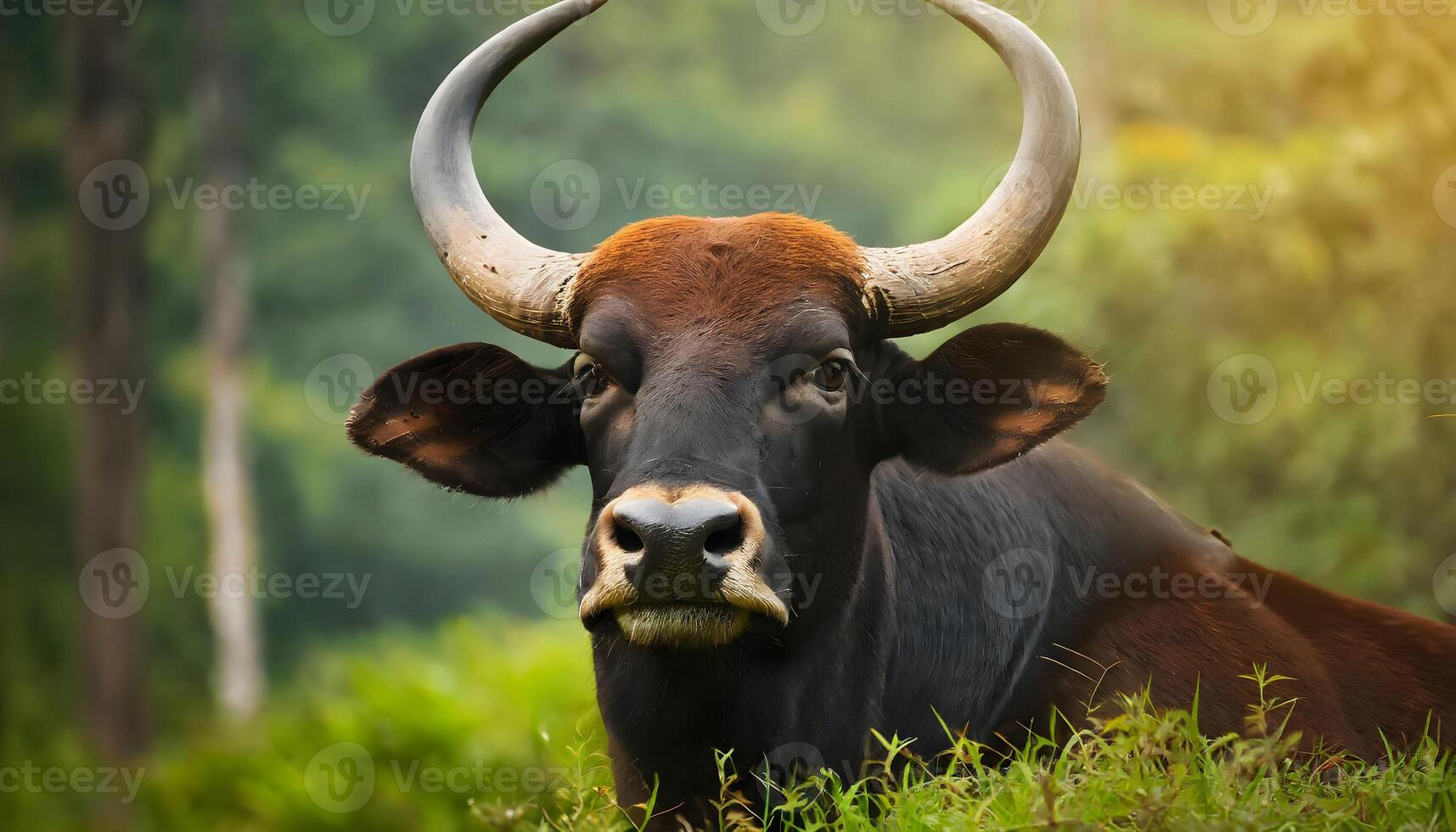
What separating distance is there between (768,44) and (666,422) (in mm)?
34092

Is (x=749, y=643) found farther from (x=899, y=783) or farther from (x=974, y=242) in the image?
(x=974, y=242)

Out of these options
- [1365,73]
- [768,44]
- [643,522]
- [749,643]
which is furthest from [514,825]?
[768,44]

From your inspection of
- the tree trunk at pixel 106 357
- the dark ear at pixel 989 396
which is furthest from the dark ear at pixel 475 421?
the tree trunk at pixel 106 357

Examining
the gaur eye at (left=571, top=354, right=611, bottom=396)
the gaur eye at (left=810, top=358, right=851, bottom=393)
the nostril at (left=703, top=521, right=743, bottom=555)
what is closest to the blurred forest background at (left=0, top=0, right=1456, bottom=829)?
the gaur eye at (left=571, top=354, right=611, bottom=396)

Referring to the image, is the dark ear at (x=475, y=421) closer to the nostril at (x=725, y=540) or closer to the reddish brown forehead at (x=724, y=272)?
the reddish brown forehead at (x=724, y=272)

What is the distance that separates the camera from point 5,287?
25531 mm

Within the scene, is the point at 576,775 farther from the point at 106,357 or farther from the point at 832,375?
the point at 106,357

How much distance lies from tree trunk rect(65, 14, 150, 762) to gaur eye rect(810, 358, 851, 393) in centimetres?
1474

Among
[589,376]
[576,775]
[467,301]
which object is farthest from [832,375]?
[467,301]

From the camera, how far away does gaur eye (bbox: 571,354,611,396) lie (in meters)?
4.12

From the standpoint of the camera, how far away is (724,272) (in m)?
4.09

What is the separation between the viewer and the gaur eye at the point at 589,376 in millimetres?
4125

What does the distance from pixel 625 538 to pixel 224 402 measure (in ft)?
69.0

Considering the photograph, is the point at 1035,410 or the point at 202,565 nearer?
the point at 1035,410
